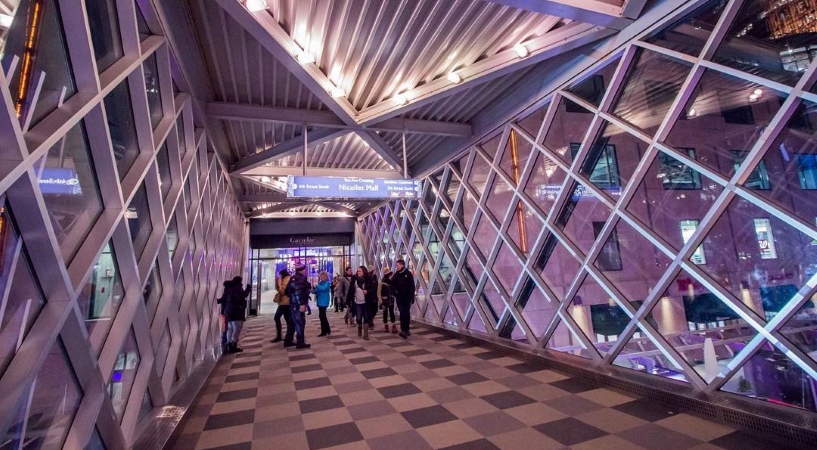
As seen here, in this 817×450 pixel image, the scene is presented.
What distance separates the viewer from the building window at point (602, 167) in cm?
522

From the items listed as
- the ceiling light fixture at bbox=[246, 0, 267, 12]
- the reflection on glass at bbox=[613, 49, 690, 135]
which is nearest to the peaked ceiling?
the ceiling light fixture at bbox=[246, 0, 267, 12]

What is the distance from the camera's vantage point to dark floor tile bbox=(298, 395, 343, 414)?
14.3 feet

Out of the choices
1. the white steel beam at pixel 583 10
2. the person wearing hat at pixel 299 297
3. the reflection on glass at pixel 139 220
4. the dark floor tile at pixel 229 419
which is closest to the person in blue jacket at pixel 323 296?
the person wearing hat at pixel 299 297

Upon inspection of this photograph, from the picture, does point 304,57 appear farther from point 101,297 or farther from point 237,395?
point 237,395

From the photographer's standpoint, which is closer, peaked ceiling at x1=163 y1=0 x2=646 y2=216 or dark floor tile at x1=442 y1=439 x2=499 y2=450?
dark floor tile at x1=442 y1=439 x2=499 y2=450

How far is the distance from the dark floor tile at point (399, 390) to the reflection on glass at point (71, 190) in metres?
3.57

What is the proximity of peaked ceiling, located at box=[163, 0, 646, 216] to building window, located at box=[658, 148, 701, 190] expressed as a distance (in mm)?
1795

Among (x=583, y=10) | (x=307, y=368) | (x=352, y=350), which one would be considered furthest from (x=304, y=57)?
(x=352, y=350)

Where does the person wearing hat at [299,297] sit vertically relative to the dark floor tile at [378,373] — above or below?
above

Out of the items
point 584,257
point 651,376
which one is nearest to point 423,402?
point 651,376

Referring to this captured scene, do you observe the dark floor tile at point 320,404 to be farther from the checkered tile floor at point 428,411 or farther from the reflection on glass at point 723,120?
the reflection on glass at point 723,120

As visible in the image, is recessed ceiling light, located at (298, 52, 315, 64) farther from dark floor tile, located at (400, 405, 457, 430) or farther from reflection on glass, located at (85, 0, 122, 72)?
dark floor tile, located at (400, 405, 457, 430)

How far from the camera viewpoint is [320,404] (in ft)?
14.8

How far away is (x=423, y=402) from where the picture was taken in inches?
173
